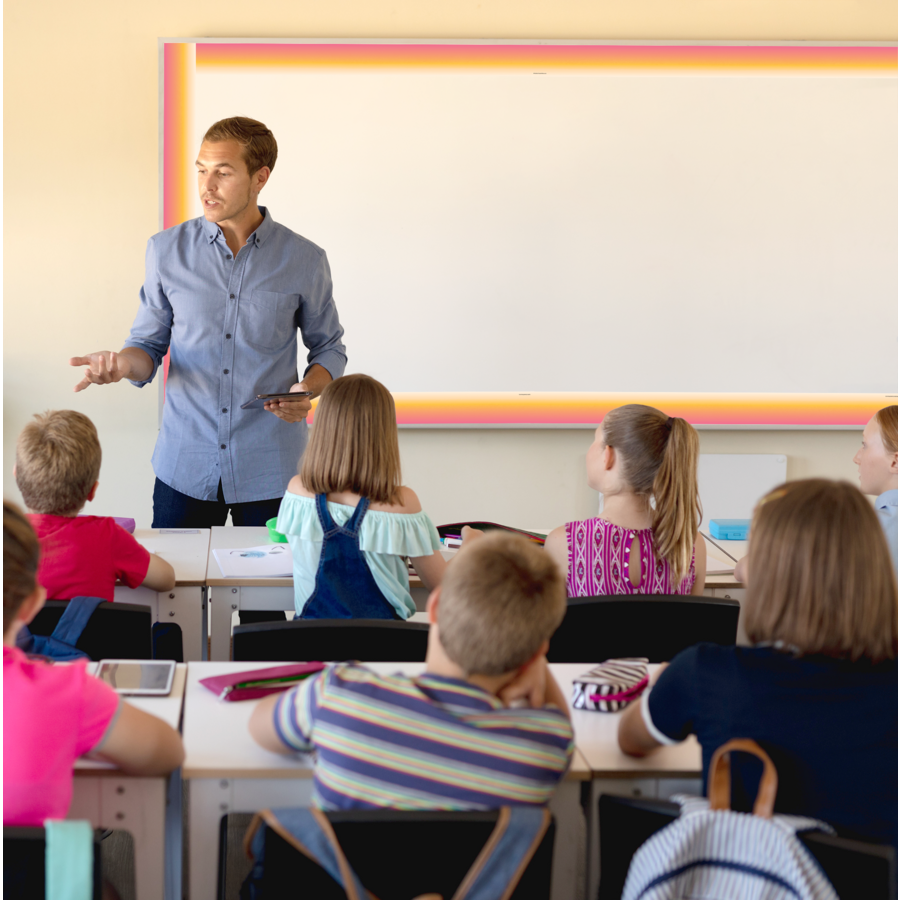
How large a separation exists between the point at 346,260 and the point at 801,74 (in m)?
2.07

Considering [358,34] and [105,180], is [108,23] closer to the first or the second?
[105,180]

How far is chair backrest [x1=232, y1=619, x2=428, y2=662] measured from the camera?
6.23 ft

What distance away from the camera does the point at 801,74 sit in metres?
4.18

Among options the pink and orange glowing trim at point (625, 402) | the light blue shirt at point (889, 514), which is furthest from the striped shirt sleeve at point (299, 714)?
the pink and orange glowing trim at point (625, 402)

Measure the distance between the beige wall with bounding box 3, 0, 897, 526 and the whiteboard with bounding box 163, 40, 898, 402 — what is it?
19cm

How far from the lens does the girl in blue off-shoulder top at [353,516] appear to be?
7.36ft

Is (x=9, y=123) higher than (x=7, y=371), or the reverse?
(x=9, y=123)

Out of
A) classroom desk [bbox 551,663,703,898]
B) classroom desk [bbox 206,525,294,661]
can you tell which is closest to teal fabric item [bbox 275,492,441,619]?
classroom desk [bbox 206,525,294,661]

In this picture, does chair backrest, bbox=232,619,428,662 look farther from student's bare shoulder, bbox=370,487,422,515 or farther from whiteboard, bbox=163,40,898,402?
whiteboard, bbox=163,40,898,402

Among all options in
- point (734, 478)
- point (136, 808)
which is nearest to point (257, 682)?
point (136, 808)

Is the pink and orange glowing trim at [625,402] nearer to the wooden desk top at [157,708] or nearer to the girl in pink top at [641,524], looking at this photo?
the girl in pink top at [641,524]

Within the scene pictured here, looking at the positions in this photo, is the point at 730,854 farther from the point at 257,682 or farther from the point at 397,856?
the point at 257,682

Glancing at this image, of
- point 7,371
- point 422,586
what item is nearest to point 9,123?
point 7,371

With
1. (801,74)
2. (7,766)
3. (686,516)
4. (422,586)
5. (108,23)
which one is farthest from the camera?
(801,74)
